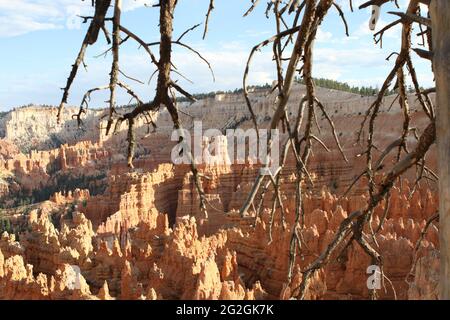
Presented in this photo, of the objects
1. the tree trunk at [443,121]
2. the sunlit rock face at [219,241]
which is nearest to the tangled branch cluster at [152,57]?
the sunlit rock face at [219,241]

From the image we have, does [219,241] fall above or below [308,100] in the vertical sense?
below

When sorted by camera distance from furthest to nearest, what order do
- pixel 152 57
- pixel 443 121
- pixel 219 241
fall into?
pixel 219 241 < pixel 152 57 < pixel 443 121

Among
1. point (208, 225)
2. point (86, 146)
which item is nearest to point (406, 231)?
point (208, 225)

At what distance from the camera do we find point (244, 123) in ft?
216

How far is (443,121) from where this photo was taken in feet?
4.69

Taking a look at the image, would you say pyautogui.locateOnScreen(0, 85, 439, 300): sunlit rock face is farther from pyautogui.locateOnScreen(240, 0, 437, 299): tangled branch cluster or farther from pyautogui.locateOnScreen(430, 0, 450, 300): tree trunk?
pyautogui.locateOnScreen(430, 0, 450, 300): tree trunk

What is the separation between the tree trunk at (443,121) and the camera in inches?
55.4

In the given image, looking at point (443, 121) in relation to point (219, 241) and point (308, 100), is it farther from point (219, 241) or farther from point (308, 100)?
point (219, 241)

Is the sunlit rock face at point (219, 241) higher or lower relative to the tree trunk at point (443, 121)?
lower

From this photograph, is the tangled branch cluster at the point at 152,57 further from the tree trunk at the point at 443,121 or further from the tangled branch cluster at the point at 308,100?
the tree trunk at the point at 443,121

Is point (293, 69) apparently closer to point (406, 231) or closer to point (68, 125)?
point (406, 231)

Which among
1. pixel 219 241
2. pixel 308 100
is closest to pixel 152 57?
pixel 308 100

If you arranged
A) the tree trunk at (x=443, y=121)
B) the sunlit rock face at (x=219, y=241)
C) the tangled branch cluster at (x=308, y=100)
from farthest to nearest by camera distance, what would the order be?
the sunlit rock face at (x=219, y=241)
the tangled branch cluster at (x=308, y=100)
the tree trunk at (x=443, y=121)

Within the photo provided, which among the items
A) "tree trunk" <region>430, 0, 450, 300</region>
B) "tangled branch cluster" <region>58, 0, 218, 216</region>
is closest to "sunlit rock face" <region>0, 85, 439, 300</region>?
"tangled branch cluster" <region>58, 0, 218, 216</region>
